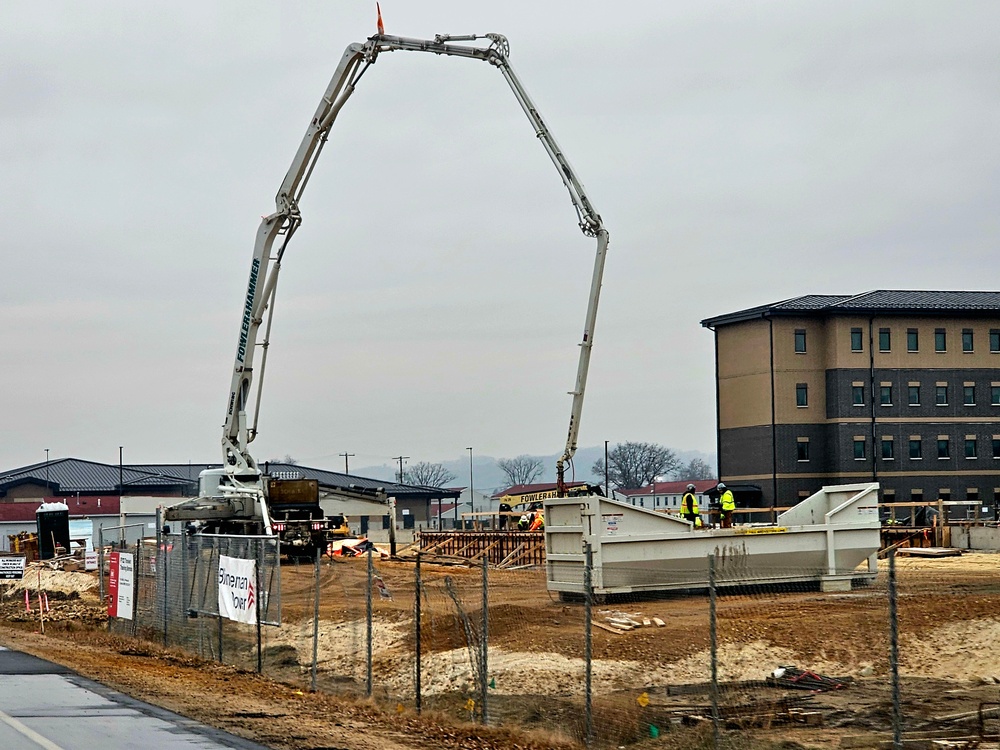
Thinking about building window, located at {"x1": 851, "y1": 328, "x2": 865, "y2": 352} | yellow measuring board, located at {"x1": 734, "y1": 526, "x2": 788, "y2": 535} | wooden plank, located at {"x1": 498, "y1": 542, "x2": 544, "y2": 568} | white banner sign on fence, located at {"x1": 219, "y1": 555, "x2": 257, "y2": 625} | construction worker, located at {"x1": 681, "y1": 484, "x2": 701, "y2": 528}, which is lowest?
wooden plank, located at {"x1": 498, "y1": 542, "x2": 544, "y2": 568}

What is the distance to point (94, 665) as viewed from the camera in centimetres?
2073

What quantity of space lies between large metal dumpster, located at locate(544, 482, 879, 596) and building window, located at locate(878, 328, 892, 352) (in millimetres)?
60922

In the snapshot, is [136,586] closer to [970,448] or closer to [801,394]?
[801,394]

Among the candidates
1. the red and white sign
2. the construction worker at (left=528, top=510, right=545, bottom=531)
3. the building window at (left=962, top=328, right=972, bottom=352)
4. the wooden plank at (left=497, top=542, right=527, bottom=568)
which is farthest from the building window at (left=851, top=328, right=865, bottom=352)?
the red and white sign

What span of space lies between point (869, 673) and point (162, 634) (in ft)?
46.4

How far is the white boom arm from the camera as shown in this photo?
87.4 feet

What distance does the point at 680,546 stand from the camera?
22766mm

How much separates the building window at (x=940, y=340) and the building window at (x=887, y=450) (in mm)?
7171

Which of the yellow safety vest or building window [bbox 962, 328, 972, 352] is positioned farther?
building window [bbox 962, 328, 972, 352]

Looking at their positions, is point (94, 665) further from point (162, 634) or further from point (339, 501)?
point (339, 501)

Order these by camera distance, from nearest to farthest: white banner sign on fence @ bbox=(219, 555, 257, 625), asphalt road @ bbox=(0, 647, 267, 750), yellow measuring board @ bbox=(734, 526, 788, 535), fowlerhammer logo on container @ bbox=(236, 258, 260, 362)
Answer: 1. asphalt road @ bbox=(0, 647, 267, 750)
2. white banner sign on fence @ bbox=(219, 555, 257, 625)
3. yellow measuring board @ bbox=(734, 526, 788, 535)
4. fowlerhammer logo on container @ bbox=(236, 258, 260, 362)

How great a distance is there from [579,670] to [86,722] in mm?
6144

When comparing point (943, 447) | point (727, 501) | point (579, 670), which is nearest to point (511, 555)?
point (727, 501)

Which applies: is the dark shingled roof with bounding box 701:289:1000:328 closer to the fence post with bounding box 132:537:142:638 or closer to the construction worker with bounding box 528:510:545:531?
the construction worker with bounding box 528:510:545:531
